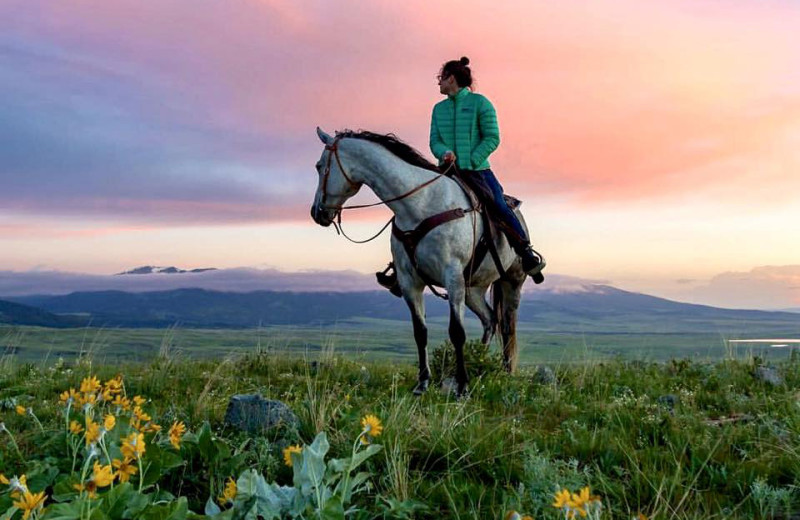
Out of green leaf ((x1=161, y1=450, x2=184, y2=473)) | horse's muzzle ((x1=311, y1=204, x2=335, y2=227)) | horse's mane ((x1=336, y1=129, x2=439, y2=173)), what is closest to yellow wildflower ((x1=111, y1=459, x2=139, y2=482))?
green leaf ((x1=161, y1=450, x2=184, y2=473))

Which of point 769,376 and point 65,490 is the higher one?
point 65,490

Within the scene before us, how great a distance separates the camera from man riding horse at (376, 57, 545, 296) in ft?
30.8

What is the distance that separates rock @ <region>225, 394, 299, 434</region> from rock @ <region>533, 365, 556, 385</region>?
5259mm

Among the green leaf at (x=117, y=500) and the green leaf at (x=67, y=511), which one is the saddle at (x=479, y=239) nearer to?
the green leaf at (x=117, y=500)

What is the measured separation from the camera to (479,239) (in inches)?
371

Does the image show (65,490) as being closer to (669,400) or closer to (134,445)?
(134,445)

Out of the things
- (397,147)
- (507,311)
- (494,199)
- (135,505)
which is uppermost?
(397,147)

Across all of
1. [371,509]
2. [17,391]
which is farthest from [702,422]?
[17,391]

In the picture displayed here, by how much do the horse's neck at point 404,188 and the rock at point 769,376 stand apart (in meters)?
5.39

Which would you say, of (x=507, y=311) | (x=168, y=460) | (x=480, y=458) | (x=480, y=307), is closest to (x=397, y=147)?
(x=480, y=307)

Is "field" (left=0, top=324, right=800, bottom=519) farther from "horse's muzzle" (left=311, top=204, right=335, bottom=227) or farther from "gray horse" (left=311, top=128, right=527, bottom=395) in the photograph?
"horse's muzzle" (left=311, top=204, right=335, bottom=227)

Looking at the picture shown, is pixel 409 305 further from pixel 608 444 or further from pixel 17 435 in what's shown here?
pixel 17 435

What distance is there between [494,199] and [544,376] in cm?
287

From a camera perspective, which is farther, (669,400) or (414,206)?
(414,206)
